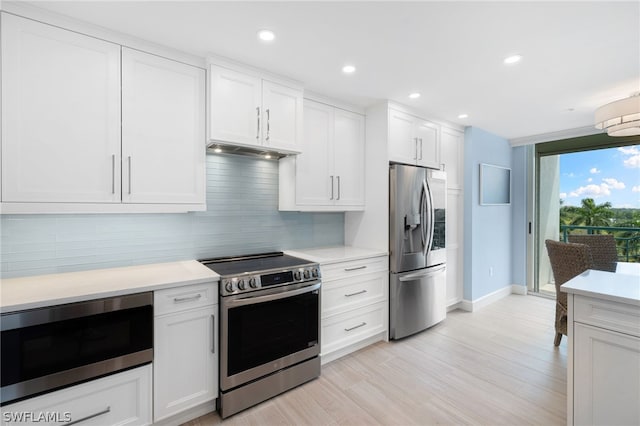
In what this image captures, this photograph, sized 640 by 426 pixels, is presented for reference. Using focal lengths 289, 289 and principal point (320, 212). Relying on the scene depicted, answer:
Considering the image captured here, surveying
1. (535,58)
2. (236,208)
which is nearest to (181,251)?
(236,208)

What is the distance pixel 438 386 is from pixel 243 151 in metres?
2.51

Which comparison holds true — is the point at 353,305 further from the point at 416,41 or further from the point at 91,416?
the point at 416,41

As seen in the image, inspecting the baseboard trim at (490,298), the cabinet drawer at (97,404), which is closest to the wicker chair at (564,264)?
the baseboard trim at (490,298)

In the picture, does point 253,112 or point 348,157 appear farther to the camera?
point 348,157

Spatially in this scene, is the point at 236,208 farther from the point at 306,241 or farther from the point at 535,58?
the point at 535,58

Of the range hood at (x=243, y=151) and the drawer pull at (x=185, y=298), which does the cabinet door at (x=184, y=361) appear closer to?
the drawer pull at (x=185, y=298)

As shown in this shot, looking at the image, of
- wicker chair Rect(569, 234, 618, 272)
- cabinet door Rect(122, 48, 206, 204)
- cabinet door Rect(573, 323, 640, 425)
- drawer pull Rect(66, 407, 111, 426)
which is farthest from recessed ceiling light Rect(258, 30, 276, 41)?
wicker chair Rect(569, 234, 618, 272)

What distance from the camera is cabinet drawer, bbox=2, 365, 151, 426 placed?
1406 millimetres

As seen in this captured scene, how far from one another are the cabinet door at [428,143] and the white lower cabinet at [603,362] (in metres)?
2.13

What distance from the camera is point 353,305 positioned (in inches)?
108

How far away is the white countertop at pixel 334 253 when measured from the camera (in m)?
2.59

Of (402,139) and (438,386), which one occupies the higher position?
(402,139)

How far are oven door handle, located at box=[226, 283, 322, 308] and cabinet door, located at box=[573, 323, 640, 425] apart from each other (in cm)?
165

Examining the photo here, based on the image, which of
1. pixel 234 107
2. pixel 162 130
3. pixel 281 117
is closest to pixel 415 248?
pixel 281 117
